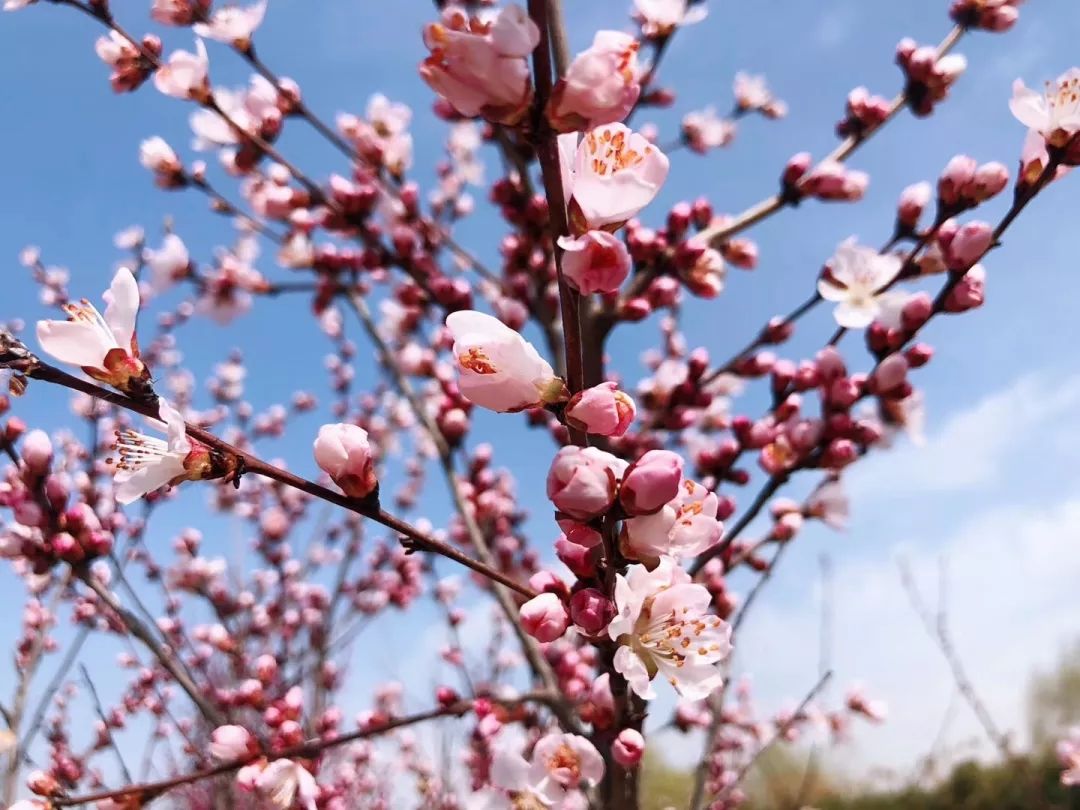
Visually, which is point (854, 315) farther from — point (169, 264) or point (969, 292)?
point (169, 264)

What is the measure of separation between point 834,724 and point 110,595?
12.2ft

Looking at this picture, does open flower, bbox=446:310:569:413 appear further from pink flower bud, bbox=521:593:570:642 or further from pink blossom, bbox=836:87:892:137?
pink blossom, bbox=836:87:892:137

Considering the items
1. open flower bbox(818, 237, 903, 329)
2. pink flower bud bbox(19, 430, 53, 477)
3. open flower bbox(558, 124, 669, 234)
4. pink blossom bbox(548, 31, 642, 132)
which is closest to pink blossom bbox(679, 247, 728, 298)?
open flower bbox(818, 237, 903, 329)

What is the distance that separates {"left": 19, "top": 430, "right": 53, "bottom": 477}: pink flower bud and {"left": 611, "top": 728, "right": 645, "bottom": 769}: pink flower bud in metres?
1.32

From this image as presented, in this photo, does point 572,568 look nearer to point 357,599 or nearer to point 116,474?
point 116,474

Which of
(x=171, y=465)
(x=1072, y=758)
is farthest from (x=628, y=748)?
(x=1072, y=758)

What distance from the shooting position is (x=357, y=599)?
499 cm

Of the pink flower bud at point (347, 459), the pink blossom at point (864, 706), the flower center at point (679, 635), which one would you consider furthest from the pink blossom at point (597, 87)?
the pink blossom at point (864, 706)

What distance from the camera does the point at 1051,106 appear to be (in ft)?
4.66

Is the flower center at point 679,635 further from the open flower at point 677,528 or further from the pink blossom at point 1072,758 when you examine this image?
the pink blossom at point 1072,758

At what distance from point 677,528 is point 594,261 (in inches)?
15.8

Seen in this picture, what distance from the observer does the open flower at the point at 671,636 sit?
3.69 ft

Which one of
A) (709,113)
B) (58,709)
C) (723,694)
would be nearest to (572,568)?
(723,694)

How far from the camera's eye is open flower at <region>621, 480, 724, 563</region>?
3.13 feet
